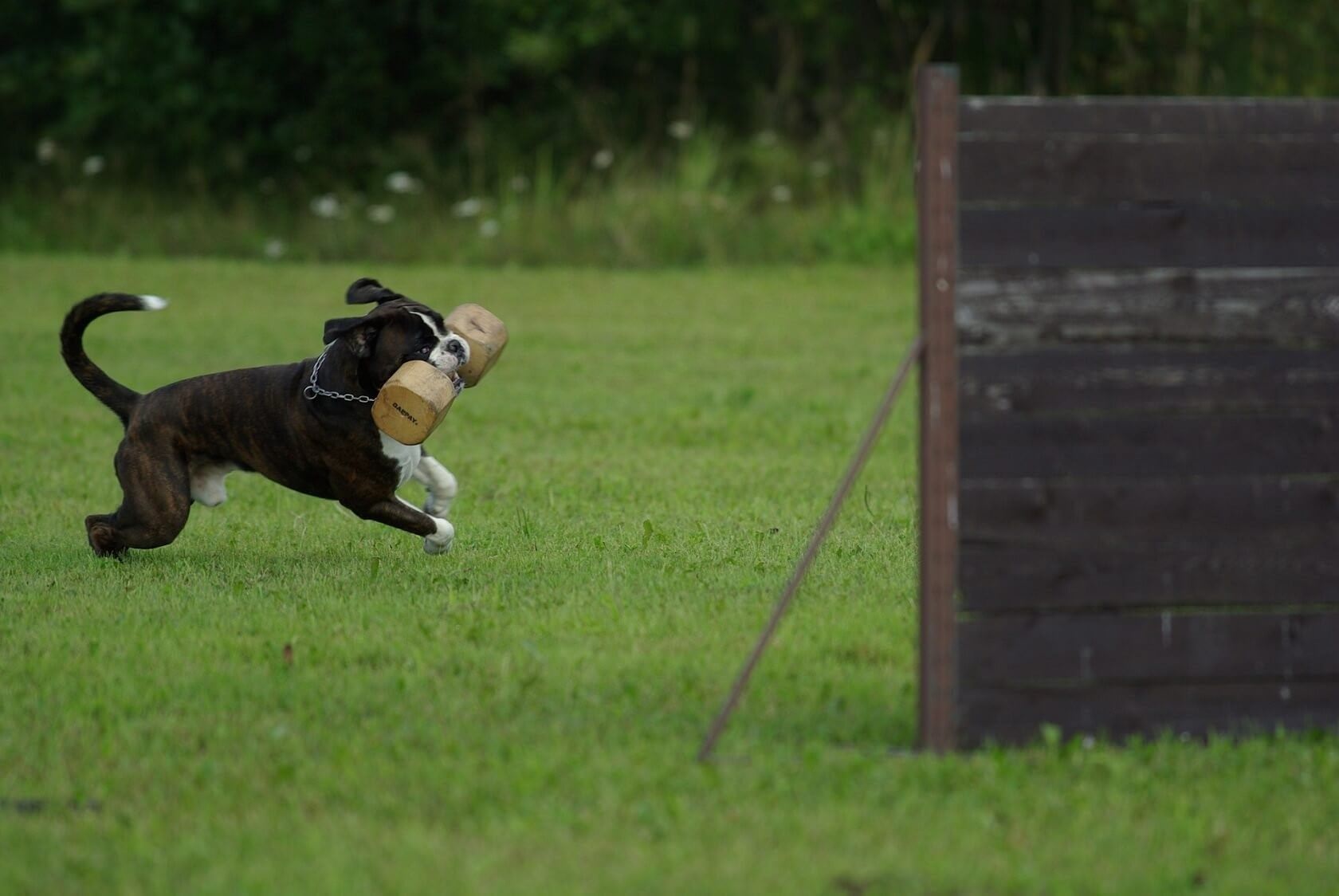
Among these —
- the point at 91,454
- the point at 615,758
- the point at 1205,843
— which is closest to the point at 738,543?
the point at 615,758

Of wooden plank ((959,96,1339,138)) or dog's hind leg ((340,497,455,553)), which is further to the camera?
dog's hind leg ((340,497,455,553))

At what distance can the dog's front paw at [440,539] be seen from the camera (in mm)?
6652

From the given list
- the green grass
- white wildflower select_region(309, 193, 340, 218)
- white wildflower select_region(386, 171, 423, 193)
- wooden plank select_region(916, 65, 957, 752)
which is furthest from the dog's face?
white wildflower select_region(309, 193, 340, 218)

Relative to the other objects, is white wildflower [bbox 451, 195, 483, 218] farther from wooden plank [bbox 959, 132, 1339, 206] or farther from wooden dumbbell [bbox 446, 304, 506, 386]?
wooden plank [bbox 959, 132, 1339, 206]

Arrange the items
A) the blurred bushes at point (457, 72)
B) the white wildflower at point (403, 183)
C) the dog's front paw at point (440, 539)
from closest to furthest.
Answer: the dog's front paw at point (440, 539), the white wildflower at point (403, 183), the blurred bushes at point (457, 72)

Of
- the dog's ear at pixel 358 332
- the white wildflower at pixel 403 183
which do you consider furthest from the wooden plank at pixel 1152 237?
the white wildflower at pixel 403 183

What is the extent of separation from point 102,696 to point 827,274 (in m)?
13.6

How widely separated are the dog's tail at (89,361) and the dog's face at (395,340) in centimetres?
86

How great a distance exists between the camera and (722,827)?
383cm

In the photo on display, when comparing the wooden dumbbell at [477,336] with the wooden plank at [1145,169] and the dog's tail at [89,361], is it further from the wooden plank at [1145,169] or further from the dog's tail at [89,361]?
the wooden plank at [1145,169]

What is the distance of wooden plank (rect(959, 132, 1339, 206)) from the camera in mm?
4023

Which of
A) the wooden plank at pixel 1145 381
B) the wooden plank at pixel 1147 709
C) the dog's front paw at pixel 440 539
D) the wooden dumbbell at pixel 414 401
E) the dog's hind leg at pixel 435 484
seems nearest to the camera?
the wooden plank at pixel 1145 381

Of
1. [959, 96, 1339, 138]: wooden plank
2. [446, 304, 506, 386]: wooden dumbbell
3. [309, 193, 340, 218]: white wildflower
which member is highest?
[959, 96, 1339, 138]: wooden plank

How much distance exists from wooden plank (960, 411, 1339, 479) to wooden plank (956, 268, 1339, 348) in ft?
0.65
